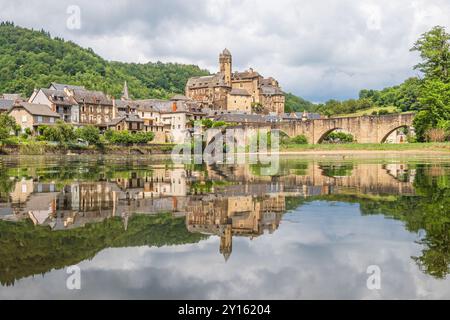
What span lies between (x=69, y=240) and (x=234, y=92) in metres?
143

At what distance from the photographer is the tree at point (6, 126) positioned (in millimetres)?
75188

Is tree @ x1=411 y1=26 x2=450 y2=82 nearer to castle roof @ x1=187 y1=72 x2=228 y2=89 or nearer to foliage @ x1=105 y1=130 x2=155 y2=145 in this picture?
foliage @ x1=105 y1=130 x2=155 y2=145

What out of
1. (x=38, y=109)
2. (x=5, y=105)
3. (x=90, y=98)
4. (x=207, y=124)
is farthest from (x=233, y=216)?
(x=207, y=124)

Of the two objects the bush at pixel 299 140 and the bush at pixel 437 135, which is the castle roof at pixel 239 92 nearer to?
the bush at pixel 299 140

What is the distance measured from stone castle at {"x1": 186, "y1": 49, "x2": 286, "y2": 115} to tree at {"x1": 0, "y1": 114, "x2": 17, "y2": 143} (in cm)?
6748

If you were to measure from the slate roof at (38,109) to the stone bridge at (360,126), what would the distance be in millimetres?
45410

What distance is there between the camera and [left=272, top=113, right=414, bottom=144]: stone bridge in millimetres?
85594

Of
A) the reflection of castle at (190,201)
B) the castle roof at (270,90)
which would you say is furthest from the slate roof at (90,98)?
the reflection of castle at (190,201)

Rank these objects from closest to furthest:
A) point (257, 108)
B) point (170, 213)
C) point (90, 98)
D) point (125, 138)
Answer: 1. point (170, 213)
2. point (125, 138)
3. point (90, 98)
4. point (257, 108)

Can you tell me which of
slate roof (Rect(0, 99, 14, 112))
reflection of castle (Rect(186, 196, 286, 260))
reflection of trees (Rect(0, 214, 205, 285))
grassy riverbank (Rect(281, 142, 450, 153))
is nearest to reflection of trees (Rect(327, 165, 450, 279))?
reflection of castle (Rect(186, 196, 286, 260))

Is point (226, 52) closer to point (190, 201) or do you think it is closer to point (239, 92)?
point (239, 92)

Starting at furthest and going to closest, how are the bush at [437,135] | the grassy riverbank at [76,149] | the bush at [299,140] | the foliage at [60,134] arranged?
the bush at [299,140] < the foliage at [60,134] < the grassy riverbank at [76,149] < the bush at [437,135]

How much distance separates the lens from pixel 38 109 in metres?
91.8

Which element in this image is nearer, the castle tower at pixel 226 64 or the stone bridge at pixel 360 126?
the stone bridge at pixel 360 126
